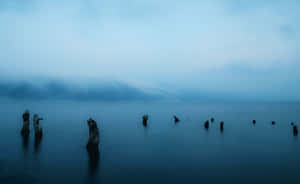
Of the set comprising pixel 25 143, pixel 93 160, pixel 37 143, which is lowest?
pixel 93 160

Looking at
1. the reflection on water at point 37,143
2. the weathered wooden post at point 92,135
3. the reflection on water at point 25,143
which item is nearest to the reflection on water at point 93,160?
the weathered wooden post at point 92,135

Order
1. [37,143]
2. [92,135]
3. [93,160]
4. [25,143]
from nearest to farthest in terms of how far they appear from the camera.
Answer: [93,160] < [92,135] < [25,143] < [37,143]

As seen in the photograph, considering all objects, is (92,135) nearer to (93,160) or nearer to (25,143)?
(93,160)

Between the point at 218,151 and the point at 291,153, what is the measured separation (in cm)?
973

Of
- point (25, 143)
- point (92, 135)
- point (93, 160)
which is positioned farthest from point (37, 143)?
point (93, 160)

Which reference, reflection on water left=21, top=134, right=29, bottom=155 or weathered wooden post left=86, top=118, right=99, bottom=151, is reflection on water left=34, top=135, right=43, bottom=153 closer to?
reflection on water left=21, top=134, right=29, bottom=155

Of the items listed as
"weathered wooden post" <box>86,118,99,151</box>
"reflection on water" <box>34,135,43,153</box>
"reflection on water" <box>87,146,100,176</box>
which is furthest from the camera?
"reflection on water" <box>34,135,43,153</box>

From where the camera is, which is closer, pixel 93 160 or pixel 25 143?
pixel 93 160

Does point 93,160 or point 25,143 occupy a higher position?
point 25,143

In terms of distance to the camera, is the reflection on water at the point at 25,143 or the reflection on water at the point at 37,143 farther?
the reflection on water at the point at 37,143

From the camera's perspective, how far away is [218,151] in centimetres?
2672

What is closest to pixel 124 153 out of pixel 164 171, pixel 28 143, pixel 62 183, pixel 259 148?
pixel 164 171

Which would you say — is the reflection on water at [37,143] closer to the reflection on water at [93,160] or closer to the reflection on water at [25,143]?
the reflection on water at [25,143]

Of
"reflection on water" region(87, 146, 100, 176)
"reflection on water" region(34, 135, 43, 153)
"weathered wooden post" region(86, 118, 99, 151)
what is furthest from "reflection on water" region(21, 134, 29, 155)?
"reflection on water" region(87, 146, 100, 176)
